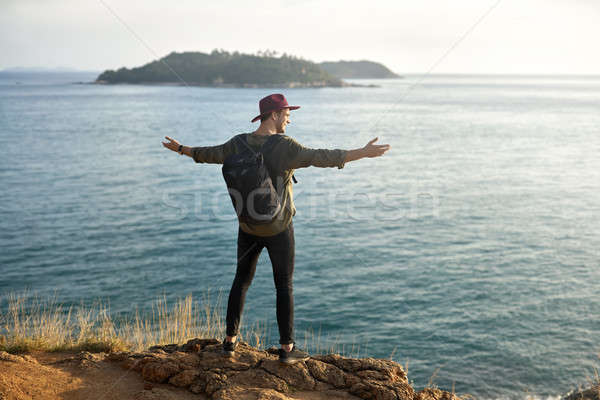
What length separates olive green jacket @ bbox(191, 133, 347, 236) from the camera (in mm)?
4000

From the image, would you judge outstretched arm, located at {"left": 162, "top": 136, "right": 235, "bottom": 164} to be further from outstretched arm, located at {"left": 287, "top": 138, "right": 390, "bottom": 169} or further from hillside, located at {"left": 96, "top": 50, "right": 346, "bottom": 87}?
hillside, located at {"left": 96, "top": 50, "right": 346, "bottom": 87}

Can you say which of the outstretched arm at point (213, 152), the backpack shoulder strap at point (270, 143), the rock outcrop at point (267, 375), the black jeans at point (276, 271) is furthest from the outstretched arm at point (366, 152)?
the rock outcrop at point (267, 375)

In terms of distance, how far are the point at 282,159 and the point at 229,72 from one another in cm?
15980

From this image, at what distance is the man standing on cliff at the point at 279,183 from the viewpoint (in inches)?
159

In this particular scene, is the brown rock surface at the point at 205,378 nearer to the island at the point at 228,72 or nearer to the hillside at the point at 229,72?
the island at the point at 228,72

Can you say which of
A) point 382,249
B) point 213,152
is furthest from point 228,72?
point 213,152

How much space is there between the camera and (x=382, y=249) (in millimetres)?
20875

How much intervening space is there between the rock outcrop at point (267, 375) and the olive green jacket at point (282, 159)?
4.20 ft

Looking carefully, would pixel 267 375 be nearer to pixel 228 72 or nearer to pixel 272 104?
pixel 272 104

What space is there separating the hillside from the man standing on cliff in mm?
153493

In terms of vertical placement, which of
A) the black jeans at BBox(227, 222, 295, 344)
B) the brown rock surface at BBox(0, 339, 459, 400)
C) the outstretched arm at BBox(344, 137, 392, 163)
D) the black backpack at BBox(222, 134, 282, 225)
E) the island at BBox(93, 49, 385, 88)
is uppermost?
the island at BBox(93, 49, 385, 88)

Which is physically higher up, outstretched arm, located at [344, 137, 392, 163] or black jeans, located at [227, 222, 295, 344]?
outstretched arm, located at [344, 137, 392, 163]

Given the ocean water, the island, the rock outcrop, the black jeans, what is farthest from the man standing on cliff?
the island

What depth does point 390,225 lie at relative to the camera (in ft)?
79.2
